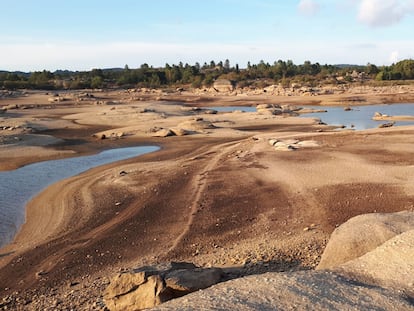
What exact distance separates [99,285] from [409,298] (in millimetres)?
6417

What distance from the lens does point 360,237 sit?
9.15 m

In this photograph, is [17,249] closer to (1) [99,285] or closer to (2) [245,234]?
(1) [99,285]

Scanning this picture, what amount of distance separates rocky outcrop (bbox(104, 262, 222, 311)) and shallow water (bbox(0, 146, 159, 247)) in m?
7.79

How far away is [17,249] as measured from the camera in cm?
1316

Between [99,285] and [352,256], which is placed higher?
[352,256]

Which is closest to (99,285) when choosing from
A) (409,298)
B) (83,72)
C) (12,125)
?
(409,298)

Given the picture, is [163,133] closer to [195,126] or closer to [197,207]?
[195,126]

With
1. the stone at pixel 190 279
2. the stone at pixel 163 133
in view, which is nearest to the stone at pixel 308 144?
the stone at pixel 163 133

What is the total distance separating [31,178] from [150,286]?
1757 cm

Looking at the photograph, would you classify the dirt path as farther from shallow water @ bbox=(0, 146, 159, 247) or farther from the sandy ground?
shallow water @ bbox=(0, 146, 159, 247)

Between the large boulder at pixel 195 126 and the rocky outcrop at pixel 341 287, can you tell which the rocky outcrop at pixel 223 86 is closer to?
the large boulder at pixel 195 126

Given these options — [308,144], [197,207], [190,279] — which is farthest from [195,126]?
[190,279]

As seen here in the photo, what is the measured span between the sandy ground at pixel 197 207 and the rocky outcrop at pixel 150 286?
52.7 inches

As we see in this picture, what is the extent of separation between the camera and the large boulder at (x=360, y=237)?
893cm
